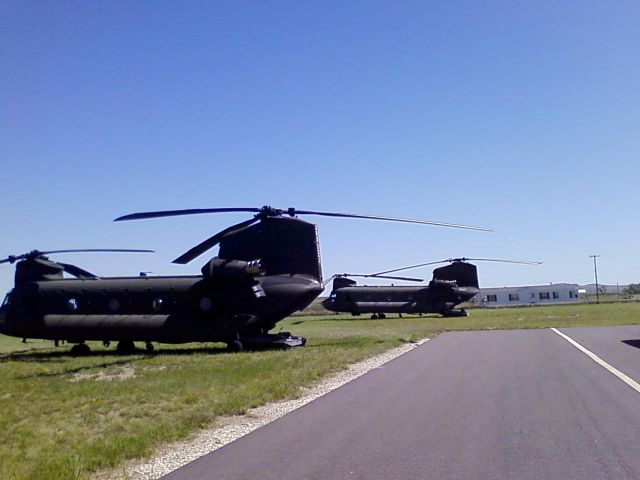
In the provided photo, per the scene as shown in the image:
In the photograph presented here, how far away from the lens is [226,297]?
2466 cm

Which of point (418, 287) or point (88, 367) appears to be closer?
point (88, 367)

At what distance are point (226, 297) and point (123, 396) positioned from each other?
1058cm

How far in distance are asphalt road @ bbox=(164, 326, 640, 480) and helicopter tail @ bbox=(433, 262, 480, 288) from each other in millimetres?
39614

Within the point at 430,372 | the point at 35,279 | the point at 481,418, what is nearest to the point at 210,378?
the point at 430,372

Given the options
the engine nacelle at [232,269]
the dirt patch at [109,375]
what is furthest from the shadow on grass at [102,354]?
the dirt patch at [109,375]

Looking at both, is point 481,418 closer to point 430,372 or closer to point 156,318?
point 430,372

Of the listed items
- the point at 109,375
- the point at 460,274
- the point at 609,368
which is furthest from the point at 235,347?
the point at 460,274

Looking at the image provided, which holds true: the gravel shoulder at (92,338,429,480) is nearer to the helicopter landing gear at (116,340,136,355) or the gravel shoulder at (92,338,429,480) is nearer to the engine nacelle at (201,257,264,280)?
the engine nacelle at (201,257,264,280)

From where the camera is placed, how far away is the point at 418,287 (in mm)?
58844

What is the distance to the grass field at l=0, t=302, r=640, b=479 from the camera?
902 cm

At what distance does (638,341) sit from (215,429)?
17.7 m

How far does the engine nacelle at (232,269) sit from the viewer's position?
24.0 meters

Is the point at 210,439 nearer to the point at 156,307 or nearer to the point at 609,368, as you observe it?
the point at 609,368

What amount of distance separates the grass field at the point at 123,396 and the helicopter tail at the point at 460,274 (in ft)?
104
